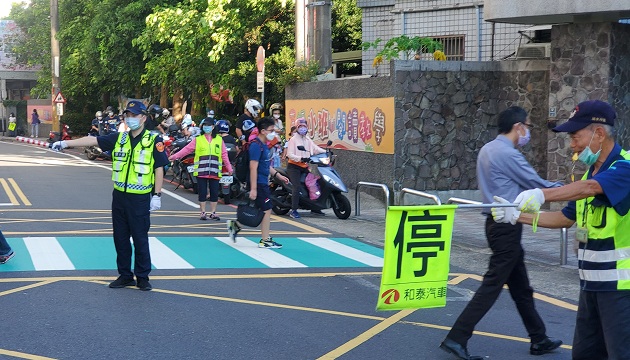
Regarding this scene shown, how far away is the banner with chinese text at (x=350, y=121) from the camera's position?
59.1ft

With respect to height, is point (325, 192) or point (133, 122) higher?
point (133, 122)

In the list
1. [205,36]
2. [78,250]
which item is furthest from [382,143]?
[205,36]

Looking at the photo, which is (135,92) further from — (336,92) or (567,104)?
(567,104)

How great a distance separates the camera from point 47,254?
11.1 m

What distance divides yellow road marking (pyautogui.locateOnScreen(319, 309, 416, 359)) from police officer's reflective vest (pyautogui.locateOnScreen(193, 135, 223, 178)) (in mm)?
7424

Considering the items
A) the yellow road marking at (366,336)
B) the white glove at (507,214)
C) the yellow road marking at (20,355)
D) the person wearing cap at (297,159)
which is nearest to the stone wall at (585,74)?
the person wearing cap at (297,159)

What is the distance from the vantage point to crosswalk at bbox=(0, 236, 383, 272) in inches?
420

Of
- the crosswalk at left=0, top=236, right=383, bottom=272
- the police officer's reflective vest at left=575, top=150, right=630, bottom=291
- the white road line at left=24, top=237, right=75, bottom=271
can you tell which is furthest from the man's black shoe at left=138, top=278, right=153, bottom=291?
the police officer's reflective vest at left=575, top=150, right=630, bottom=291

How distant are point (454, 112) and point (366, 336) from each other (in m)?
11.0

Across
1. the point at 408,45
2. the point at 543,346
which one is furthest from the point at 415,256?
the point at 408,45

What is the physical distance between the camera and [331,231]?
14461 millimetres

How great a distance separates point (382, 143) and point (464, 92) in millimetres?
1889

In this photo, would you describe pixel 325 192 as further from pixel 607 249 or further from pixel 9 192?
pixel 607 249

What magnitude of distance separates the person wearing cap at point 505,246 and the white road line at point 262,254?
Result: 431cm
